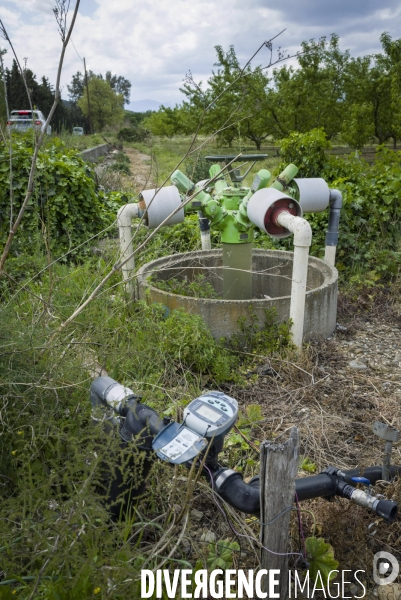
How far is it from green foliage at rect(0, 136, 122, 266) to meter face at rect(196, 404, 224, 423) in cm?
407

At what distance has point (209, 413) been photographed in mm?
1715

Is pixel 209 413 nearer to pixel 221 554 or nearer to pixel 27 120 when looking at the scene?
pixel 221 554

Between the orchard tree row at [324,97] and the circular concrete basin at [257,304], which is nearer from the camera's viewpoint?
the circular concrete basin at [257,304]

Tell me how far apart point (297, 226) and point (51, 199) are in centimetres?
343

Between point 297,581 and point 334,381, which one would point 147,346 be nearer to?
point 334,381

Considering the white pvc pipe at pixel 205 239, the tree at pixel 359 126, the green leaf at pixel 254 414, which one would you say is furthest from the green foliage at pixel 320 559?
the tree at pixel 359 126

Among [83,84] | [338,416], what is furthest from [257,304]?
[83,84]

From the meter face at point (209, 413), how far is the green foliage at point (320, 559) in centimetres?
66

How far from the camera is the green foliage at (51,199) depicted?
5608mm

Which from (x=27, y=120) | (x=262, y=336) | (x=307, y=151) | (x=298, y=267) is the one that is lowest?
(x=262, y=336)

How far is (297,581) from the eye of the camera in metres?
1.91

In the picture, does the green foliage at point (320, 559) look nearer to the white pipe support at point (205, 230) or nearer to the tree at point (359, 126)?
the white pipe support at point (205, 230)

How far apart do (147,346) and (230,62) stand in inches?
619

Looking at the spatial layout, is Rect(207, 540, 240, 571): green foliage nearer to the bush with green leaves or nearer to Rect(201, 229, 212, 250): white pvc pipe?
Rect(201, 229, 212, 250): white pvc pipe
